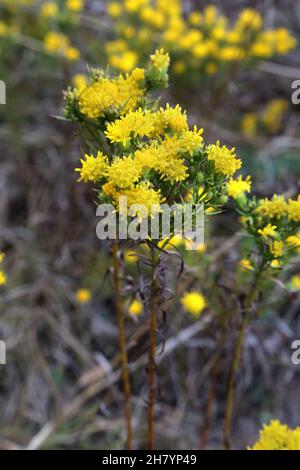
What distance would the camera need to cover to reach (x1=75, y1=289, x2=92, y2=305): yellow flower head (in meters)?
2.86

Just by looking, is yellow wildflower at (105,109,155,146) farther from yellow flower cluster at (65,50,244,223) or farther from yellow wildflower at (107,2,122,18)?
yellow wildflower at (107,2,122,18)

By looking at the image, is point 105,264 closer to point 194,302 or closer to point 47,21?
point 194,302

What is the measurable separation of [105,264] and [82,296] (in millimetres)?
246

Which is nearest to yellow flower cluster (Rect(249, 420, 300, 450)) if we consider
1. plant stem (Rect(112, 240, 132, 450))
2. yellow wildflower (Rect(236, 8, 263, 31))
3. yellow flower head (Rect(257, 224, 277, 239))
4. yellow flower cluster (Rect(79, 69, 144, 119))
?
plant stem (Rect(112, 240, 132, 450))

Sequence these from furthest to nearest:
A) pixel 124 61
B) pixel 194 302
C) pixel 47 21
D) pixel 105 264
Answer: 1. pixel 47 21
2. pixel 124 61
3. pixel 105 264
4. pixel 194 302

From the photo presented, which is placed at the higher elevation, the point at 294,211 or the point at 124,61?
the point at 124,61

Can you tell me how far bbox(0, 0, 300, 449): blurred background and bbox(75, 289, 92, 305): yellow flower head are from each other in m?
0.01

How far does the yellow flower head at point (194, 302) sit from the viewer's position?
91.4 inches

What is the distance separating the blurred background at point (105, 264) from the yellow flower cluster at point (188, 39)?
13mm

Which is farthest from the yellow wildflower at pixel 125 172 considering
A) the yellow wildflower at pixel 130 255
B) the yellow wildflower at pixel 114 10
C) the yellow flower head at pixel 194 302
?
the yellow wildflower at pixel 114 10

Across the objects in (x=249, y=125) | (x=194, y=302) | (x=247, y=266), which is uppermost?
(x=249, y=125)

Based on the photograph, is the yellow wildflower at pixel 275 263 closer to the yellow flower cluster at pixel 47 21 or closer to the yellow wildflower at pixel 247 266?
the yellow wildflower at pixel 247 266

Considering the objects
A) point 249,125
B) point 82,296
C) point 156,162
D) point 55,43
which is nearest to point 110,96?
point 156,162

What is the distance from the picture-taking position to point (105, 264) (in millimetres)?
3008
